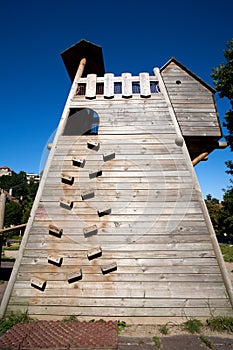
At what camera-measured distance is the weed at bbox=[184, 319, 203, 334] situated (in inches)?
142

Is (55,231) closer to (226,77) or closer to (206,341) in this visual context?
(206,341)

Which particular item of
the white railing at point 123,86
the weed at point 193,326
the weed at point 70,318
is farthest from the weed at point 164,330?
the white railing at point 123,86

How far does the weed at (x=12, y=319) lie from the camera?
3.61 m

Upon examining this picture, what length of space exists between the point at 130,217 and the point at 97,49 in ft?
18.1

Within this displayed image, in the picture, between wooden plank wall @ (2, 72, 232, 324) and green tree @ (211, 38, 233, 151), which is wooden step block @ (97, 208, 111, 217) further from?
green tree @ (211, 38, 233, 151)

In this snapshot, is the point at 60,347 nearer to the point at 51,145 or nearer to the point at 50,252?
the point at 50,252

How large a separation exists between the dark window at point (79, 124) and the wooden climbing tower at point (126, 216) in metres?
0.03

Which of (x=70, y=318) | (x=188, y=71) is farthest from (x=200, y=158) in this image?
(x=70, y=318)

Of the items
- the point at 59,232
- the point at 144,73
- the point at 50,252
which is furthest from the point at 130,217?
the point at 144,73

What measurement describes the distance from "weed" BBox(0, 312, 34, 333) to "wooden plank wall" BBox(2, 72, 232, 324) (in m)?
0.12

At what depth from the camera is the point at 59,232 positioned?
430cm

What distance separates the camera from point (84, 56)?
675cm

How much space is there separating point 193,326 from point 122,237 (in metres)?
2.03

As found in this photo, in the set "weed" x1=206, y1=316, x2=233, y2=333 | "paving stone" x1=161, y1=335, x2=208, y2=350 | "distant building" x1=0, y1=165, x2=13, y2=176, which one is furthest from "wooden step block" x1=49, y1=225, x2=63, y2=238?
"distant building" x1=0, y1=165, x2=13, y2=176
